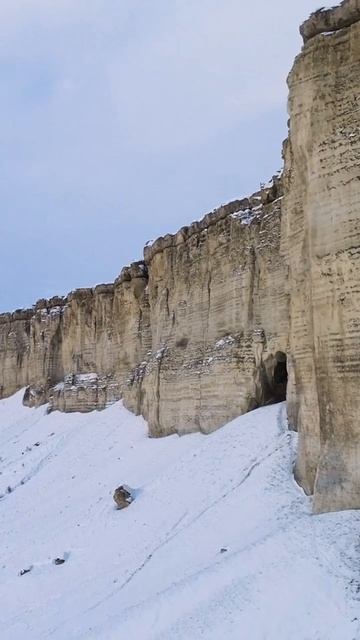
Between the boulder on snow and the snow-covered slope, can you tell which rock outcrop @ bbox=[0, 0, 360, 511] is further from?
the boulder on snow

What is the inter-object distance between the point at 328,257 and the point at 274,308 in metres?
7.05

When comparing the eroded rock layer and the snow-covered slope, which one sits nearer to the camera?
the snow-covered slope

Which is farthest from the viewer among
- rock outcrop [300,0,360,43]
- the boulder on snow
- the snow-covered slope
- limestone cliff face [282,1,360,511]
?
the boulder on snow

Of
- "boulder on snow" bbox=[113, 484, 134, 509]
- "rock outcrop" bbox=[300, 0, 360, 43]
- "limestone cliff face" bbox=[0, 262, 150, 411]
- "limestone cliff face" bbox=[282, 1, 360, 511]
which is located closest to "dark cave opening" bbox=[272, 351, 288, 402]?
"boulder on snow" bbox=[113, 484, 134, 509]

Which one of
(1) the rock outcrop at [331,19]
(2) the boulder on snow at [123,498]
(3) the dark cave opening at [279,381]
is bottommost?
(2) the boulder on snow at [123,498]

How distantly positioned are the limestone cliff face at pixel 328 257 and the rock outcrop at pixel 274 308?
2 cm

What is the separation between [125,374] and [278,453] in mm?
18992

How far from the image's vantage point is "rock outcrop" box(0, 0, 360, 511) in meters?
12.1

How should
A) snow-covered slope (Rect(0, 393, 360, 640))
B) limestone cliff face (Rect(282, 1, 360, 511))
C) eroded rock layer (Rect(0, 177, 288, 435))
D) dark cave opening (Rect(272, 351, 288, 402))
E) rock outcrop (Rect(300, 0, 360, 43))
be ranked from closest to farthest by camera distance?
snow-covered slope (Rect(0, 393, 360, 640)) < limestone cliff face (Rect(282, 1, 360, 511)) < rock outcrop (Rect(300, 0, 360, 43)) < dark cave opening (Rect(272, 351, 288, 402)) < eroded rock layer (Rect(0, 177, 288, 435))

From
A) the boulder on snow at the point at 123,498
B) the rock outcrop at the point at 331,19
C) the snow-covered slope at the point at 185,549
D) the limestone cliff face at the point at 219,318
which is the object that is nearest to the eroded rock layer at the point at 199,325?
the limestone cliff face at the point at 219,318

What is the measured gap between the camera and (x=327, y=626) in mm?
9047

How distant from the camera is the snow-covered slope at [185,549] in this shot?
9977 millimetres

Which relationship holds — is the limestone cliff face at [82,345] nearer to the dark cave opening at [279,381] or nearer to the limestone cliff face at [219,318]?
the limestone cliff face at [219,318]

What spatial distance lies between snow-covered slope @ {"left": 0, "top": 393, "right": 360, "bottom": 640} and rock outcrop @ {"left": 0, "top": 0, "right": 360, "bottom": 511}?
3.27ft
